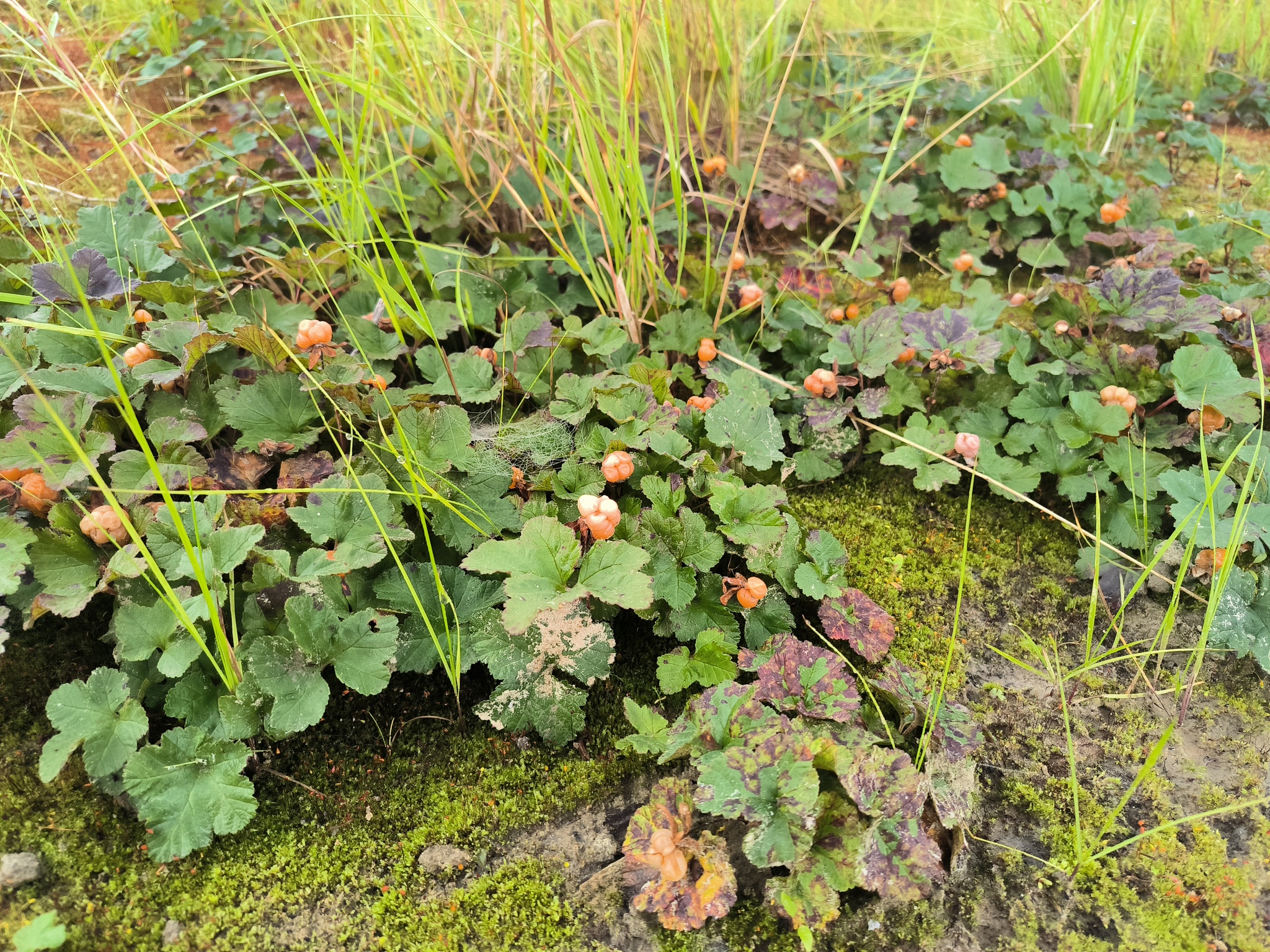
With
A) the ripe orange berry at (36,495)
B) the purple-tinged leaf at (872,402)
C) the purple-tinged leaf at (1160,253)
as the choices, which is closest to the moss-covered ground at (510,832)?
the ripe orange berry at (36,495)

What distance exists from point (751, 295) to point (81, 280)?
1.68m

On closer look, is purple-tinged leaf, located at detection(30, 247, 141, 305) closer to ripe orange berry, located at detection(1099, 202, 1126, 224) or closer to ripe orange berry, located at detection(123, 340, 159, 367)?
ripe orange berry, located at detection(123, 340, 159, 367)

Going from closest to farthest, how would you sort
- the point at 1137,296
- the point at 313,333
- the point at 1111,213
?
the point at 313,333, the point at 1137,296, the point at 1111,213

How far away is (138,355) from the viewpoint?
157cm

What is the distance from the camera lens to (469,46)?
241cm

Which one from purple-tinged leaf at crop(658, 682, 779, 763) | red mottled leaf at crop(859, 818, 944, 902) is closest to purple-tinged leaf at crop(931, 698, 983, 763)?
red mottled leaf at crop(859, 818, 944, 902)

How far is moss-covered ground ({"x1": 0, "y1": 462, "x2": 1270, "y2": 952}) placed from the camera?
114 cm

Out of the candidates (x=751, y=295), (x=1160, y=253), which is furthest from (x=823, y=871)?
(x=1160, y=253)

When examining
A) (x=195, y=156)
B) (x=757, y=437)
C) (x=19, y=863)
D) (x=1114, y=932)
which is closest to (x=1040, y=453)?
(x=757, y=437)

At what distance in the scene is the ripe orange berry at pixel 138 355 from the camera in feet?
5.10

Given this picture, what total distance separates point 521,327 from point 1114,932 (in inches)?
67.3

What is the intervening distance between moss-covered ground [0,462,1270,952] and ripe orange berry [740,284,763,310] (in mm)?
912

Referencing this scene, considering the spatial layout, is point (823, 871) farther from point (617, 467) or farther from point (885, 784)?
point (617, 467)

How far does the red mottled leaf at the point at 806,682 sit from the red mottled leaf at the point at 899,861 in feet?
0.65
